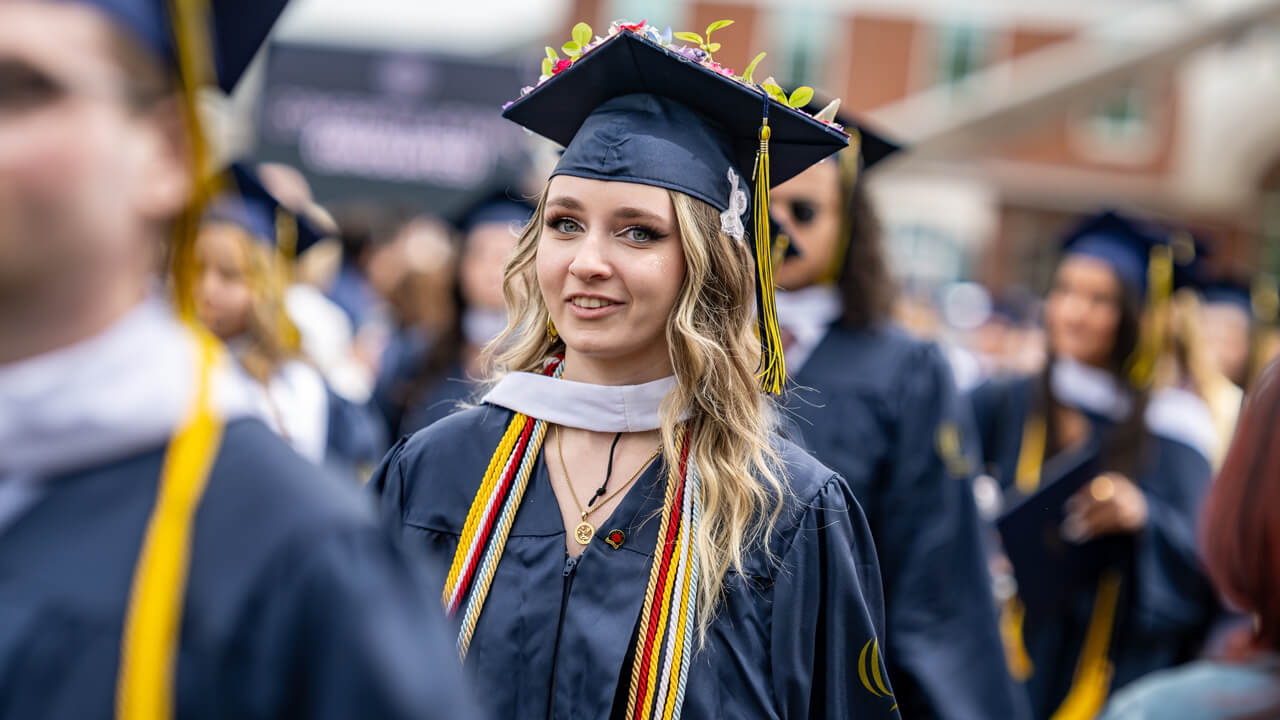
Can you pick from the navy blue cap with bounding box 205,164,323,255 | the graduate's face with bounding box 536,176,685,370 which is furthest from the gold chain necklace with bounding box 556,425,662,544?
the navy blue cap with bounding box 205,164,323,255

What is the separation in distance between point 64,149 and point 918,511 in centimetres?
305

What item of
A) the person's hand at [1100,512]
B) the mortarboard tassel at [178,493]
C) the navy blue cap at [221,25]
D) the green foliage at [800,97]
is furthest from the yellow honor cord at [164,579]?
the person's hand at [1100,512]

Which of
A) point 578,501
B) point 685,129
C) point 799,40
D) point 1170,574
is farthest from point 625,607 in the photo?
point 799,40

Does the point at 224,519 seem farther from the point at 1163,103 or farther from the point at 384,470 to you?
the point at 1163,103

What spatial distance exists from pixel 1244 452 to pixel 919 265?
85.1ft

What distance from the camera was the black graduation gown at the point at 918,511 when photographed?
145 inches

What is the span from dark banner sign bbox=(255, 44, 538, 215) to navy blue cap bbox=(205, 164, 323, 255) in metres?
4.62

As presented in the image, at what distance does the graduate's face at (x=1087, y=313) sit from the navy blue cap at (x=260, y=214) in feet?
10.0

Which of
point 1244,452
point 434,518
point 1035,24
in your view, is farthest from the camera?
point 1035,24

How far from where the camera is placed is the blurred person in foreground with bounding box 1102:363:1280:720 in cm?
158

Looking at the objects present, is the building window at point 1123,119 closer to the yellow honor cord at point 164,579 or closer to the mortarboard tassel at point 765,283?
the mortarboard tassel at point 765,283

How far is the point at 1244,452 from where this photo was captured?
5.54 ft

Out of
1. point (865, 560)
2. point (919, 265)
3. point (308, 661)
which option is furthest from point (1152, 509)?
point (919, 265)

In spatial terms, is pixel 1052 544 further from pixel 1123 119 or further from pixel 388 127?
pixel 1123 119
